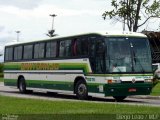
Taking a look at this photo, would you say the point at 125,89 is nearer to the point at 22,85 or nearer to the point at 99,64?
the point at 99,64

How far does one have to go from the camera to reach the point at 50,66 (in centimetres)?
3078

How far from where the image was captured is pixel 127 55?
2570 centimetres

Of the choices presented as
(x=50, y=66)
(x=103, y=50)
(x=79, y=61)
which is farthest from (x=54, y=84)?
(x=103, y=50)

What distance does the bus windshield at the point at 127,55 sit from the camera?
83.6 ft

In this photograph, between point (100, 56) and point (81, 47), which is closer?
point (100, 56)

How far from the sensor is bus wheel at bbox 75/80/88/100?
88.8 feet

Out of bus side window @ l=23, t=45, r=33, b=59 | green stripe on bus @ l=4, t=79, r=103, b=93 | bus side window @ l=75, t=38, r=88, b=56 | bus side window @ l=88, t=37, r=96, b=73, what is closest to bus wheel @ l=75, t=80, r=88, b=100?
green stripe on bus @ l=4, t=79, r=103, b=93

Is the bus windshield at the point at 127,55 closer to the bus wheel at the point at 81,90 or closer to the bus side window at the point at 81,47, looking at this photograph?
the bus side window at the point at 81,47

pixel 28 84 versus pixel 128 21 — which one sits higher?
pixel 128 21

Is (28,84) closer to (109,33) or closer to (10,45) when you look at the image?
(10,45)

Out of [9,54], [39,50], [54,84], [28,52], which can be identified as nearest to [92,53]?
[54,84]

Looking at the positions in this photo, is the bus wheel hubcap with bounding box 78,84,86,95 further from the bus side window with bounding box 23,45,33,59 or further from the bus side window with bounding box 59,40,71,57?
the bus side window with bounding box 23,45,33,59

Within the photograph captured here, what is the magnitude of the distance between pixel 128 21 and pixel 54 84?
8.81m

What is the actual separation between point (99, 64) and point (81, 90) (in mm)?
2142
